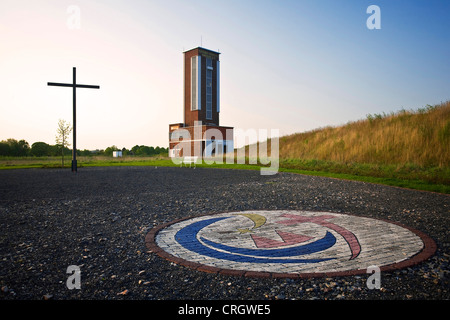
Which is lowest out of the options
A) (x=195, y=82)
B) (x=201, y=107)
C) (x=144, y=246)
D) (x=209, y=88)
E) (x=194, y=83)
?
(x=144, y=246)

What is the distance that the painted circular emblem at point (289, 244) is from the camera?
400 cm

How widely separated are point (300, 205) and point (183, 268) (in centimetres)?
510

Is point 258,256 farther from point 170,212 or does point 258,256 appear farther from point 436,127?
point 436,127

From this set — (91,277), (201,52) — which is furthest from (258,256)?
(201,52)

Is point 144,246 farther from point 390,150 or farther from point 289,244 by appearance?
point 390,150

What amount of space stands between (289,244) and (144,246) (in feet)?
7.91

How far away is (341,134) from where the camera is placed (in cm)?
2495

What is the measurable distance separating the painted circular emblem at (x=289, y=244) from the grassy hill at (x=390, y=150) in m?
6.95

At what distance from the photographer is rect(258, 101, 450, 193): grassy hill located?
14030 mm

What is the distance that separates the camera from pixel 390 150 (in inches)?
737

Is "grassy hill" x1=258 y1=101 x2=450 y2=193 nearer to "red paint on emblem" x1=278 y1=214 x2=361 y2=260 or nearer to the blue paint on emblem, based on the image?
"red paint on emblem" x1=278 y1=214 x2=361 y2=260

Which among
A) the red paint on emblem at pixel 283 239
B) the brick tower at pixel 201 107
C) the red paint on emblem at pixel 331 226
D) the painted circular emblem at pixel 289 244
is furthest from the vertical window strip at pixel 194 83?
the red paint on emblem at pixel 283 239

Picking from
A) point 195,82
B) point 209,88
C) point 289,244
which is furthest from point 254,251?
point 209,88
